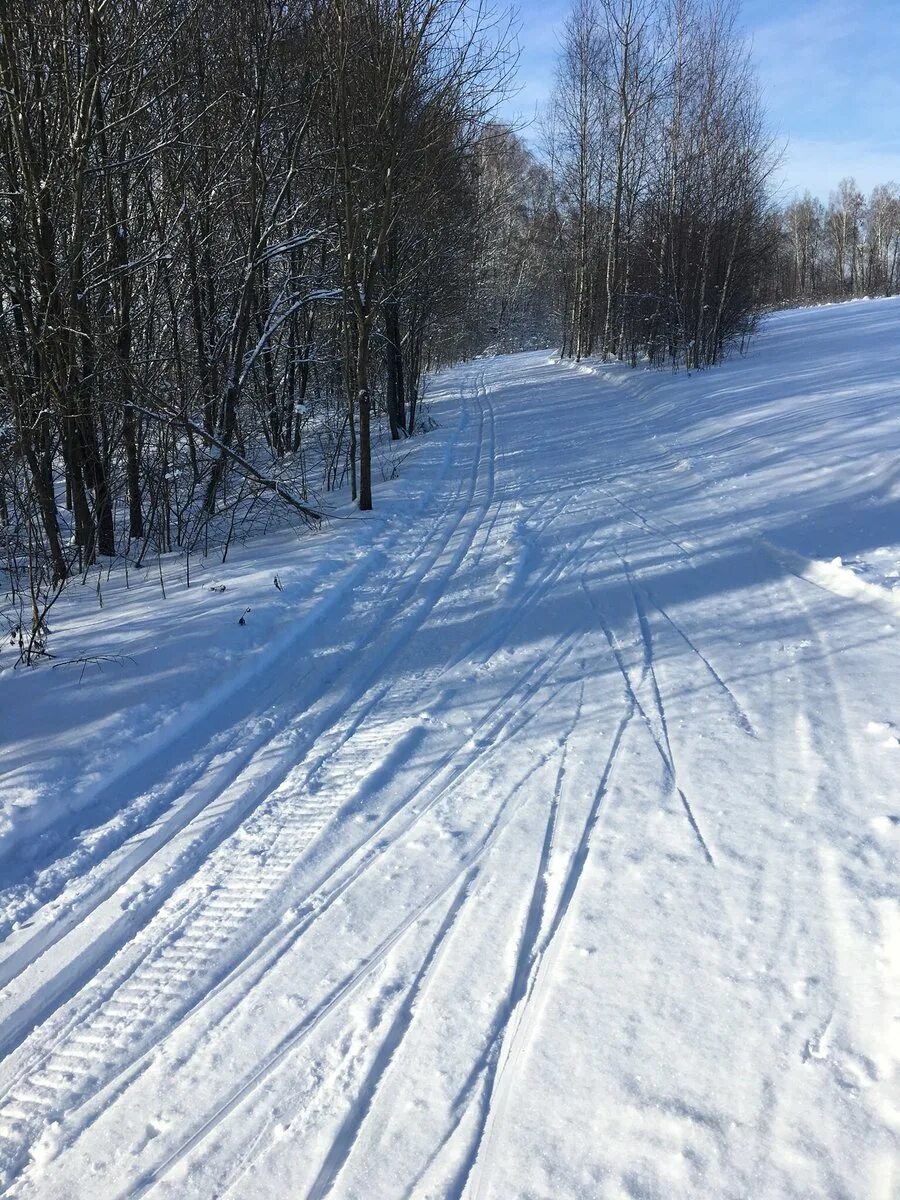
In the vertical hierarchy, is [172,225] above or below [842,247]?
below

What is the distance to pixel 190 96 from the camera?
9703mm

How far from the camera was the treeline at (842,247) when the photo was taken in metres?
58.6

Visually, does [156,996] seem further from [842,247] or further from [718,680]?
[842,247]

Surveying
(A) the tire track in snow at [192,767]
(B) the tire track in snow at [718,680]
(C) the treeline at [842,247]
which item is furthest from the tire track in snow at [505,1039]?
(C) the treeline at [842,247]

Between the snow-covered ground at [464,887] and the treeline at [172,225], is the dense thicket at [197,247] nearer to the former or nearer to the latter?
the treeline at [172,225]

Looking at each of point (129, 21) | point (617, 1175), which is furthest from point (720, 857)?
point (129, 21)

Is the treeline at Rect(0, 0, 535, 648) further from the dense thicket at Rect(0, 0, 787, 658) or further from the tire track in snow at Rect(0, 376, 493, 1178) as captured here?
the tire track in snow at Rect(0, 376, 493, 1178)

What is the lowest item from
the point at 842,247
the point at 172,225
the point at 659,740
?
the point at 659,740

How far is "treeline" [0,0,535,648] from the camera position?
259 inches

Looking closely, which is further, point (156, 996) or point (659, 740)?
point (659, 740)

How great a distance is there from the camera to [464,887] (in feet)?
10.6

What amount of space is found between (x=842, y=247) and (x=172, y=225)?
6843 cm

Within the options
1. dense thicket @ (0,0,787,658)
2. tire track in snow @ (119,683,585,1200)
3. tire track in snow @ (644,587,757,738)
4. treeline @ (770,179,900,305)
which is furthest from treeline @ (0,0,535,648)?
treeline @ (770,179,900,305)

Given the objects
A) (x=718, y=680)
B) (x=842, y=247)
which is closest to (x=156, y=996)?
(x=718, y=680)
